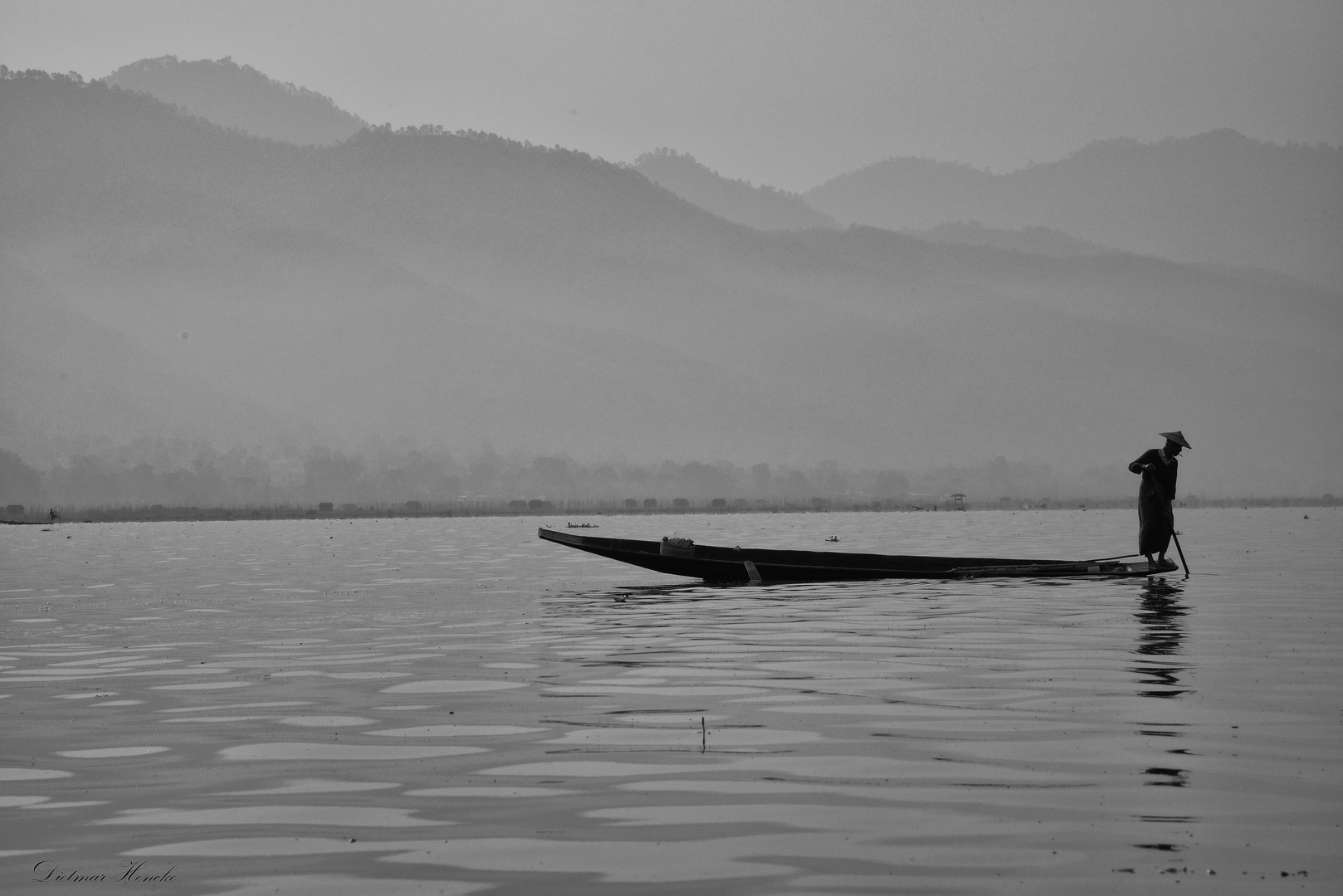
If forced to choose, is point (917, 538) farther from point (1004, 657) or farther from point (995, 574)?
point (1004, 657)

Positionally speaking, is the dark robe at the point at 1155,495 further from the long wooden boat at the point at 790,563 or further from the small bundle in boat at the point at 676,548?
the small bundle in boat at the point at 676,548

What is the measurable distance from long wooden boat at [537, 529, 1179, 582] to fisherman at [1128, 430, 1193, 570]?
9.81ft

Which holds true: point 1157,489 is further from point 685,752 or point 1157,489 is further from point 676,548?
point 685,752

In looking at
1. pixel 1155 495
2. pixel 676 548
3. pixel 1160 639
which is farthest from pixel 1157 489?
pixel 676 548

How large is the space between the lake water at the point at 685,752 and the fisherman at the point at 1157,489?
156 inches

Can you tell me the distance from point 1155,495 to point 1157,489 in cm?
27

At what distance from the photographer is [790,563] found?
→ 131 ft

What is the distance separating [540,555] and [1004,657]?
47299 millimetres

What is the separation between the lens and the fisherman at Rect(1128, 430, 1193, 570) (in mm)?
33125

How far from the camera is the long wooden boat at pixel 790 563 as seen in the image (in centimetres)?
3872

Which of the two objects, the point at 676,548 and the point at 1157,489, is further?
the point at 676,548

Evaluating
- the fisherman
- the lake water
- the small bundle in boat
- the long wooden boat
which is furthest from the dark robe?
the small bundle in boat

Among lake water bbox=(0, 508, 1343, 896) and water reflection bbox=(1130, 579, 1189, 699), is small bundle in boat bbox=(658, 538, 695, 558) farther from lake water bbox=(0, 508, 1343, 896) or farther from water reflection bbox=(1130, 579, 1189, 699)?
water reflection bbox=(1130, 579, 1189, 699)

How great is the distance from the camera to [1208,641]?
23500 mm
